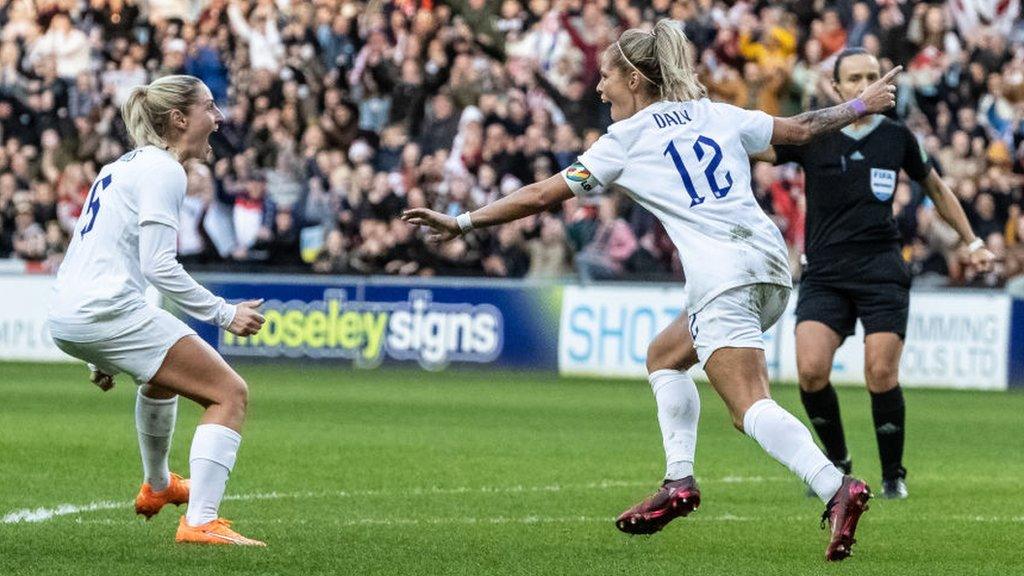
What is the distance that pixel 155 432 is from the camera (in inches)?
335

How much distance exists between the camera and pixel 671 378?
27.8 ft

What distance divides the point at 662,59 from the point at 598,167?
52 cm

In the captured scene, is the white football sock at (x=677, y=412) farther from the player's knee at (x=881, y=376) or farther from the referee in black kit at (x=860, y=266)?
the player's knee at (x=881, y=376)

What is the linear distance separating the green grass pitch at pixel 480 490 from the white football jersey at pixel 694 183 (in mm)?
1223

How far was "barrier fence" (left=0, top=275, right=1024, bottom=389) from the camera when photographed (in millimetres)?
20750

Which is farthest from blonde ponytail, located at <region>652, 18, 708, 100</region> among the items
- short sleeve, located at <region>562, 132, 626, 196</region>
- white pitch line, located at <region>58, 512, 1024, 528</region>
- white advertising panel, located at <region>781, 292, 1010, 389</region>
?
white advertising panel, located at <region>781, 292, 1010, 389</region>

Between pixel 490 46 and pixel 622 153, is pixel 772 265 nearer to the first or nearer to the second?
pixel 622 153

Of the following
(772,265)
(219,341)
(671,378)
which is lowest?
(219,341)

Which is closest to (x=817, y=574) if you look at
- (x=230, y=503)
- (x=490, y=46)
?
(x=230, y=503)

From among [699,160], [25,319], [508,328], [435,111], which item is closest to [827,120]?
[699,160]

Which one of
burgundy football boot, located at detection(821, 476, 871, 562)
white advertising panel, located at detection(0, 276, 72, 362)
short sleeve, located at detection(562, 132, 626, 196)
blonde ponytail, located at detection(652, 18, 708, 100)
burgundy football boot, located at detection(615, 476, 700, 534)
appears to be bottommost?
white advertising panel, located at detection(0, 276, 72, 362)

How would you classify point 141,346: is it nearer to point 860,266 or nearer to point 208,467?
point 208,467

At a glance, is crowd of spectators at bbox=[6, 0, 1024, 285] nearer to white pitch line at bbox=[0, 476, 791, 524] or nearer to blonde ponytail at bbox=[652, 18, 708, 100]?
white pitch line at bbox=[0, 476, 791, 524]

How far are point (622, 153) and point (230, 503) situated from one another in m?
3.45
